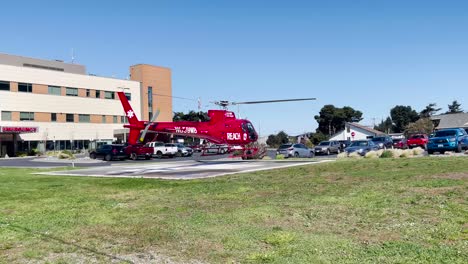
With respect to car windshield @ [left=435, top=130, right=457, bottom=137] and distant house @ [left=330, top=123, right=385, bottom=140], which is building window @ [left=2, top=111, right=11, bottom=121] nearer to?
car windshield @ [left=435, top=130, right=457, bottom=137]

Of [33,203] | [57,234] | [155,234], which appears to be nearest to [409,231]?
[155,234]

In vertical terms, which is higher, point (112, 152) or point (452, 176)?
point (112, 152)

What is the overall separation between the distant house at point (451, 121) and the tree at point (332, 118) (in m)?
24.7

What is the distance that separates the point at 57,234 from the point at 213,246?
291 cm

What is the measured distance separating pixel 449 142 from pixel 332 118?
3338 inches

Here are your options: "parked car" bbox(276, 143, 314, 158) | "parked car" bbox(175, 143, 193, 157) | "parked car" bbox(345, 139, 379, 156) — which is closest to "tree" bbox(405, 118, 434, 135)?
"parked car" bbox(175, 143, 193, 157)

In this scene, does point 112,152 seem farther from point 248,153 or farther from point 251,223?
point 251,223

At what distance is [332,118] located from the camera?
113 meters

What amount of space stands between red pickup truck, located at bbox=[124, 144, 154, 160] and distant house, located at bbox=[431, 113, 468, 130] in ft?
196

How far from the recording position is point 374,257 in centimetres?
577

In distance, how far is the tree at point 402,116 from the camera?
138 m

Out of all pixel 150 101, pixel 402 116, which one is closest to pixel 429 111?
pixel 402 116

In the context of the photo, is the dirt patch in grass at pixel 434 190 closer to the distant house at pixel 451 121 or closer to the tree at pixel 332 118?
the distant house at pixel 451 121

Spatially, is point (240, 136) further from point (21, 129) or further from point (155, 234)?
point (21, 129)
